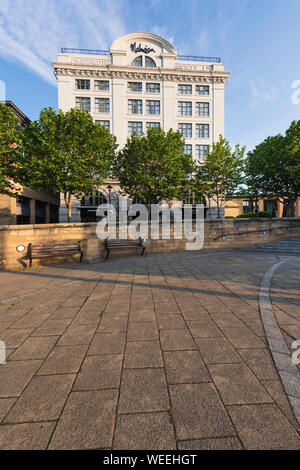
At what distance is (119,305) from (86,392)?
2.19 meters

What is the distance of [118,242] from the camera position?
1103cm

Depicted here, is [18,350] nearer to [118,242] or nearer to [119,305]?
[119,305]

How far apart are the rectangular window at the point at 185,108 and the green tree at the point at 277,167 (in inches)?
476

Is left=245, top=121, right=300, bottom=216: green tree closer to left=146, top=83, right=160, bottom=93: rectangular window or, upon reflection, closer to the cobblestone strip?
left=146, top=83, right=160, bottom=93: rectangular window

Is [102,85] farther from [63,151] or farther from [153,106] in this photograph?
[63,151]

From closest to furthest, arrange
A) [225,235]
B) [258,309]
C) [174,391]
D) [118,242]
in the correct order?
[174,391]
[258,309]
[118,242]
[225,235]

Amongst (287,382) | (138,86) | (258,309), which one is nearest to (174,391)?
(287,382)

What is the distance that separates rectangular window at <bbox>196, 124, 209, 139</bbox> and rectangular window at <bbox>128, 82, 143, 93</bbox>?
9.73m

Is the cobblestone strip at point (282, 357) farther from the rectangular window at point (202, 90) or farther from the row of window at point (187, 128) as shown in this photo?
the rectangular window at point (202, 90)

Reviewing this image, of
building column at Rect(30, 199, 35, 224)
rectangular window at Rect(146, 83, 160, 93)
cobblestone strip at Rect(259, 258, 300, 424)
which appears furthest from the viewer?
rectangular window at Rect(146, 83, 160, 93)

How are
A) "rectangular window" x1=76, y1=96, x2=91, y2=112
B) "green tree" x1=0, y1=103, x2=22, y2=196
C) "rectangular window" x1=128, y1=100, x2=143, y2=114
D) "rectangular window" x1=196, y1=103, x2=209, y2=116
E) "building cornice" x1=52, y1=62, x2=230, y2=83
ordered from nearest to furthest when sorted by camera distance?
"green tree" x1=0, y1=103, x2=22, y2=196 → "building cornice" x1=52, y1=62, x2=230, y2=83 → "rectangular window" x1=76, y1=96, x2=91, y2=112 → "rectangular window" x1=128, y1=100, x2=143, y2=114 → "rectangular window" x1=196, y1=103, x2=209, y2=116

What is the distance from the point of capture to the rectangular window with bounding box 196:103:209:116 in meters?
28.3

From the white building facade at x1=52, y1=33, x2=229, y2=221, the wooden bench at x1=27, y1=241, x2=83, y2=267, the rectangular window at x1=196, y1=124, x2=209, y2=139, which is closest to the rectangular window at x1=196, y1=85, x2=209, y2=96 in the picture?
the white building facade at x1=52, y1=33, x2=229, y2=221

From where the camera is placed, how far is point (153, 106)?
2752 cm
